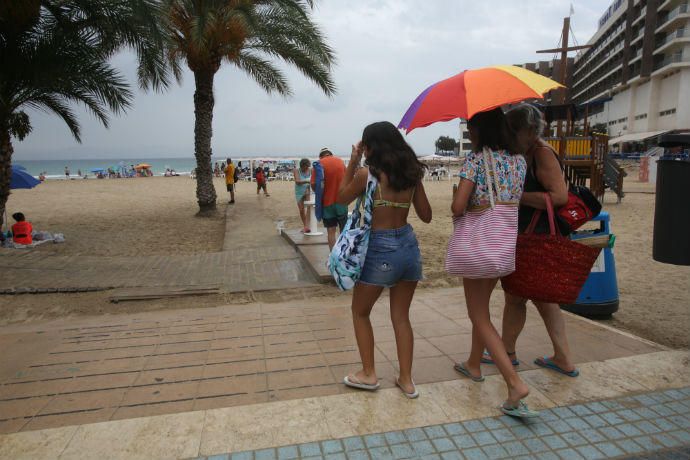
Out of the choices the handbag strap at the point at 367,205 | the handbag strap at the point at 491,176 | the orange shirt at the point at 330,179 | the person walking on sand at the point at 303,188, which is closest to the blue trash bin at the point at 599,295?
the handbag strap at the point at 491,176

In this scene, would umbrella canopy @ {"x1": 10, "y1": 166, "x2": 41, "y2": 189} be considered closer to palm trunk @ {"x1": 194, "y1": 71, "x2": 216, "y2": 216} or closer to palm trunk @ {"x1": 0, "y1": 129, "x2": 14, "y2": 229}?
palm trunk @ {"x1": 0, "y1": 129, "x2": 14, "y2": 229}

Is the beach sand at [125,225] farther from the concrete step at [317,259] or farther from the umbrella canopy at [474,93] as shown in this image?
the umbrella canopy at [474,93]

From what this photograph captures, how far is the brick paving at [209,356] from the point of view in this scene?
2.85 m

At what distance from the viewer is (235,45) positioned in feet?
42.2

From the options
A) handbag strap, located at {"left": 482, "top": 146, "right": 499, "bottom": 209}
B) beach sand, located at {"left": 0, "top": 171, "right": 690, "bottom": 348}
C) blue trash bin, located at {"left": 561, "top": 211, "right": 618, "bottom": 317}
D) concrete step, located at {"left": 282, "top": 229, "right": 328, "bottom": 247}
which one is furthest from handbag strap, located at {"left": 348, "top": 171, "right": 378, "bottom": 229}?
concrete step, located at {"left": 282, "top": 229, "right": 328, "bottom": 247}

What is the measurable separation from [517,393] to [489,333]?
34cm

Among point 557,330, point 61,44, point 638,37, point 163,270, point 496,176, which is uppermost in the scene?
point 638,37

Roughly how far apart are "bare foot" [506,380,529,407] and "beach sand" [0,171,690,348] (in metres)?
2.22

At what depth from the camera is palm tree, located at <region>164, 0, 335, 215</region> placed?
37.1ft

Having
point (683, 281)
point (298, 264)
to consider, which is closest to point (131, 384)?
point (298, 264)

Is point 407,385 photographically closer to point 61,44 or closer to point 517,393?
point 517,393

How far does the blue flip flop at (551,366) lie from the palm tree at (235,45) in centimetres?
989

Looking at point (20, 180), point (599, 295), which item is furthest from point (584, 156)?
point (20, 180)

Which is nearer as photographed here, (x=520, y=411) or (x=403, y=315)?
(x=520, y=411)
